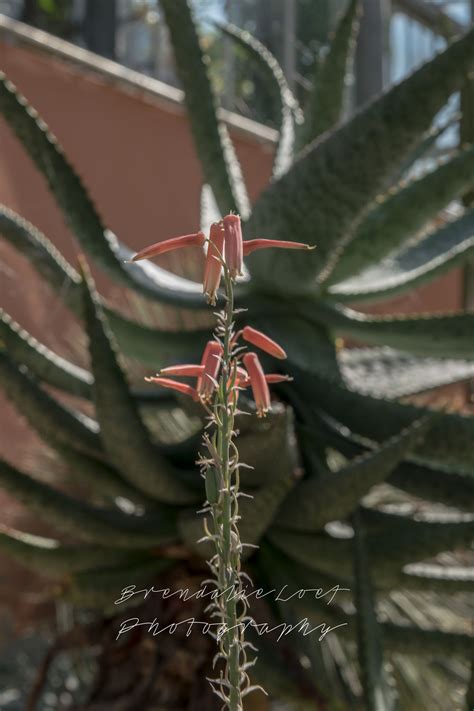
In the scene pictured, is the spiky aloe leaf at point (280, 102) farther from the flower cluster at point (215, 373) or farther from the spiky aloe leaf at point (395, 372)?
the flower cluster at point (215, 373)

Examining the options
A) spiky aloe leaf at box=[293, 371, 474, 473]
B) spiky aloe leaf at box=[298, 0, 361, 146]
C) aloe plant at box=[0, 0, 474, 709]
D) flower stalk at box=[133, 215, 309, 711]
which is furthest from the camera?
spiky aloe leaf at box=[298, 0, 361, 146]

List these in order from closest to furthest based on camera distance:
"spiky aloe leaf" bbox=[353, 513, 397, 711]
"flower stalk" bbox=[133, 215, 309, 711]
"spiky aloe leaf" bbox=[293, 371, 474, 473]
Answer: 1. "flower stalk" bbox=[133, 215, 309, 711]
2. "spiky aloe leaf" bbox=[353, 513, 397, 711]
3. "spiky aloe leaf" bbox=[293, 371, 474, 473]

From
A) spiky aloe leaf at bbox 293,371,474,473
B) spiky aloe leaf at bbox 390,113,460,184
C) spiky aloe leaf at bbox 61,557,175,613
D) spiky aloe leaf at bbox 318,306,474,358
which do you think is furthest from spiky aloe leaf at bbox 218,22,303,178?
spiky aloe leaf at bbox 61,557,175,613

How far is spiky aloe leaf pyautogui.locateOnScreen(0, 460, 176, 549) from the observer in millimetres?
1624

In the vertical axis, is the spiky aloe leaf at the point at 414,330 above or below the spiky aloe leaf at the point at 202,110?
below

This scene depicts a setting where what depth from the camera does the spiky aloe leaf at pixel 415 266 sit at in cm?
184

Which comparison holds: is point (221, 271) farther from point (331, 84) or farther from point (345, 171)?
point (331, 84)

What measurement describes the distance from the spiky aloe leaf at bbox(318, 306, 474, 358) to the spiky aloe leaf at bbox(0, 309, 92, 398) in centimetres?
42

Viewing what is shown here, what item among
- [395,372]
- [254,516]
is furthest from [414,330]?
[254,516]

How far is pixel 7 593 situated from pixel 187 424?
0.56 metres

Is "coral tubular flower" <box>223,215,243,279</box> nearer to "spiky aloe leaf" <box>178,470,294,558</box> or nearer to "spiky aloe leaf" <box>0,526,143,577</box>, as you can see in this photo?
"spiky aloe leaf" <box>178,470,294,558</box>

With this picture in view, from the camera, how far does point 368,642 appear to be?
1.45 metres

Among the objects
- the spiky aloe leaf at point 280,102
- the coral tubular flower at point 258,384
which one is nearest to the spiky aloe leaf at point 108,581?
the spiky aloe leaf at point 280,102

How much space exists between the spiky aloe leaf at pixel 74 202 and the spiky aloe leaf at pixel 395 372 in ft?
1.14
